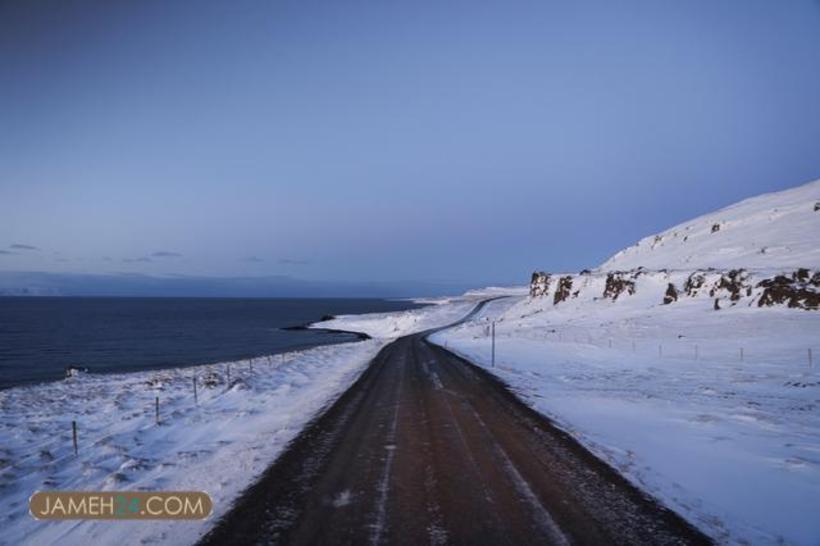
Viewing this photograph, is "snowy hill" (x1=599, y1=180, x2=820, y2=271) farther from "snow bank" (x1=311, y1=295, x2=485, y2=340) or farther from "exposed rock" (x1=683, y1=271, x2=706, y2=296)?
"snow bank" (x1=311, y1=295, x2=485, y2=340)

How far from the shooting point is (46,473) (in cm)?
1053

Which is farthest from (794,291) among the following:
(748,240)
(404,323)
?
(404,323)

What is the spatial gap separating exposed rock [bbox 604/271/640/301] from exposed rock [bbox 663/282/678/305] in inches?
223

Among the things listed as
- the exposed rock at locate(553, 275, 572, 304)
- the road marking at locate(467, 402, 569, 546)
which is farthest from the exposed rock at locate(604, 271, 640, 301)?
the road marking at locate(467, 402, 569, 546)

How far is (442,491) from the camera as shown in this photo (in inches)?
359

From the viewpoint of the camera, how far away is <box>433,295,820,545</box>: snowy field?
8.91 metres

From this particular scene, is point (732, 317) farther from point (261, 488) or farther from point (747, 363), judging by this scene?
point (261, 488)

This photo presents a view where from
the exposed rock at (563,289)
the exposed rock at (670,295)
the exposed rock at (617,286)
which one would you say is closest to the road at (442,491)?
the exposed rock at (670,295)

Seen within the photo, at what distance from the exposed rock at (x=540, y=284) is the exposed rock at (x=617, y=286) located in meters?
16.4

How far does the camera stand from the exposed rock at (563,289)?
72.9 m

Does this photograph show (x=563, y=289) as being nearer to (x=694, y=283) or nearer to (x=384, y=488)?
(x=694, y=283)

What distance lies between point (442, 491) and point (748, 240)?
66.9 m

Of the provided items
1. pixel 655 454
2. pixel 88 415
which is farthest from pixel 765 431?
pixel 88 415

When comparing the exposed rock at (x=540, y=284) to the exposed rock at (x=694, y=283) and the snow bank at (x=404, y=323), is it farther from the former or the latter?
the exposed rock at (x=694, y=283)
